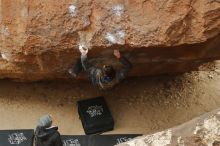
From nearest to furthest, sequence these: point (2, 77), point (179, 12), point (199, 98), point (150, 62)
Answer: point (179, 12), point (150, 62), point (2, 77), point (199, 98)

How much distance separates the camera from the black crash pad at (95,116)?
6289mm

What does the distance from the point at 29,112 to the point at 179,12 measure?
2503mm

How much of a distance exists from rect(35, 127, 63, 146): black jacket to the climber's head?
83 cm

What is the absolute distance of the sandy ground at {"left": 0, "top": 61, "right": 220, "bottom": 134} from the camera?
6465 mm

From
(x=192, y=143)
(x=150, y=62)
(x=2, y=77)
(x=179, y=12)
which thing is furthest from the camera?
(x=2, y=77)

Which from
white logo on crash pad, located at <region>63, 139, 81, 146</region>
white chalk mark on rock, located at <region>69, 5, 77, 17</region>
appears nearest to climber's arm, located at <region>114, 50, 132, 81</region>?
white chalk mark on rock, located at <region>69, 5, 77, 17</region>

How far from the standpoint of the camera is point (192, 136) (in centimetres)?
369

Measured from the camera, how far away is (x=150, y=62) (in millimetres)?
6008

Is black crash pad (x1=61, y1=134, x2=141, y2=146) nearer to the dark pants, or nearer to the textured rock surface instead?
the dark pants

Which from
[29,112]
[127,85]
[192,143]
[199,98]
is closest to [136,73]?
[127,85]

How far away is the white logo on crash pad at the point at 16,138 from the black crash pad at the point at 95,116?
0.77 metres

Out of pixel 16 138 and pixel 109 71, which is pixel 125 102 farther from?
pixel 16 138

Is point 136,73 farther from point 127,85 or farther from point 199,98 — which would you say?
point 199,98

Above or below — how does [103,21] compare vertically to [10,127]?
above
